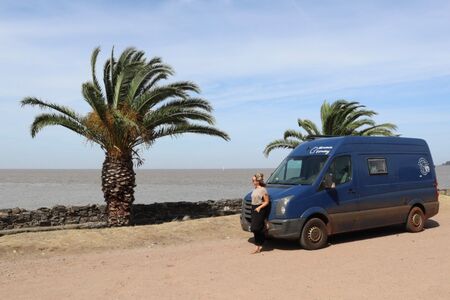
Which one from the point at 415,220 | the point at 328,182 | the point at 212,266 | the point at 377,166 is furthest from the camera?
the point at 415,220

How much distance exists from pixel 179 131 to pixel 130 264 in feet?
26.0

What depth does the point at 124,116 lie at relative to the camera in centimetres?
1453

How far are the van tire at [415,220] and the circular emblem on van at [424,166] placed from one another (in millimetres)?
953

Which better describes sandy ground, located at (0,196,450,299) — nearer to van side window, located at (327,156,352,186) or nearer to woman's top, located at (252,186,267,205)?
woman's top, located at (252,186,267,205)

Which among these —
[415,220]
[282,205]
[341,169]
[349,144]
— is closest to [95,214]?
[282,205]

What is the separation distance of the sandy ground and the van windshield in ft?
4.61

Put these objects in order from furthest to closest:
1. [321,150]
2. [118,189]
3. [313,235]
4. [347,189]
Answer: [118,189] < [321,150] < [347,189] < [313,235]

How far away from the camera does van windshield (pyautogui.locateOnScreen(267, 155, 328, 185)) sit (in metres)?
11.1

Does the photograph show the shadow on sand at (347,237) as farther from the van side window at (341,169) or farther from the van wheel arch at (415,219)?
the van side window at (341,169)

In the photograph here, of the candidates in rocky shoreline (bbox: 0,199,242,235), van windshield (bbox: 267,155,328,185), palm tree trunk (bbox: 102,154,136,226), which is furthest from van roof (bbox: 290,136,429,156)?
rocky shoreline (bbox: 0,199,242,235)

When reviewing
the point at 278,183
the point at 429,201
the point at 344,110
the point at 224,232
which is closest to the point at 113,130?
the point at 224,232

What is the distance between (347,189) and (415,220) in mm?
2665

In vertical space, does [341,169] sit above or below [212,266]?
above

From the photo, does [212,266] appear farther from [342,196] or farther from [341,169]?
[341,169]
